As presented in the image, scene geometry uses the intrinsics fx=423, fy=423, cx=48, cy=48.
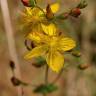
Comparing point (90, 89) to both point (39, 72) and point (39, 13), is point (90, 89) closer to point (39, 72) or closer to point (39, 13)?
point (39, 72)

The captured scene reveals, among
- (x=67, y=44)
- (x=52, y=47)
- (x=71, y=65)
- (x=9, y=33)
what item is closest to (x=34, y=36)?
(x=67, y=44)

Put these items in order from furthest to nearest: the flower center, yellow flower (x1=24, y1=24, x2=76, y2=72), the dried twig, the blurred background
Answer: the blurred background → the dried twig → the flower center → yellow flower (x1=24, y1=24, x2=76, y2=72)

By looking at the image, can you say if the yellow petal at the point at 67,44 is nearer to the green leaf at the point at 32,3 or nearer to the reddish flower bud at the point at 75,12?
the reddish flower bud at the point at 75,12

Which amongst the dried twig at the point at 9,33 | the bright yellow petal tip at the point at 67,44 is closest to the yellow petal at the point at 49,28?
the bright yellow petal tip at the point at 67,44

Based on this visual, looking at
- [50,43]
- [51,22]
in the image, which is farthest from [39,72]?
[51,22]

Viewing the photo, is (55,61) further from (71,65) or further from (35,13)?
(71,65)

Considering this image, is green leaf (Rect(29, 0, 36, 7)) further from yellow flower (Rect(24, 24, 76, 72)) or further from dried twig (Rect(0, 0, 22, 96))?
dried twig (Rect(0, 0, 22, 96))

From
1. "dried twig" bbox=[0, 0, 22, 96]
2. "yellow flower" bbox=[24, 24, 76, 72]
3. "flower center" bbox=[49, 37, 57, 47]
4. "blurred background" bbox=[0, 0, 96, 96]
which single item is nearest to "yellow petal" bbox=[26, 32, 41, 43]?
"yellow flower" bbox=[24, 24, 76, 72]

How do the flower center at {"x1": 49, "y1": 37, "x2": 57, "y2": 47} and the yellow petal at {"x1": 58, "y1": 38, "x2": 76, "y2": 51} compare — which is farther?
the flower center at {"x1": 49, "y1": 37, "x2": 57, "y2": 47}
